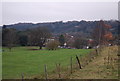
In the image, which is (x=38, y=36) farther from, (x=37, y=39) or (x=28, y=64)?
(x=28, y=64)

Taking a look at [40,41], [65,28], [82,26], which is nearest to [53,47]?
[40,41]

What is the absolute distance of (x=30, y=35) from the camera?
7825 cm

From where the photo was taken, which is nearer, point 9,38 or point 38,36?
point 9,38

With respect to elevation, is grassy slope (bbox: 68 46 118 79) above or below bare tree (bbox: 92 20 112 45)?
below

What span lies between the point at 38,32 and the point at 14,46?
36.9 ft

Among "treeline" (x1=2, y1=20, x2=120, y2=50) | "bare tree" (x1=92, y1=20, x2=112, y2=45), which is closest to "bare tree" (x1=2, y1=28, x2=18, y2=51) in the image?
"treeline" (x1=2, y1=20, x2=120, y2=50)

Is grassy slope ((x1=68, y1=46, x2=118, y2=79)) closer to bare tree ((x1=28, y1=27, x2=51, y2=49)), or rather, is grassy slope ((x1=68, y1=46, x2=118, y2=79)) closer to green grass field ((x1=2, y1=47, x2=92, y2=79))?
green grass field ((x1=2, y1=47, x2=92, y2=79))

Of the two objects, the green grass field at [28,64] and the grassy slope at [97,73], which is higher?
the grassy slope at [97,73]

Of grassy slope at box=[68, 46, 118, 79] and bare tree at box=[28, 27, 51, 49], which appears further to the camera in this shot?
bare tree at box=[28, 27, 51, 49]

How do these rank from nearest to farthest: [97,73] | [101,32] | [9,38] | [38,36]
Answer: [97,73] → [101,32] → [9,38] → [38,36]

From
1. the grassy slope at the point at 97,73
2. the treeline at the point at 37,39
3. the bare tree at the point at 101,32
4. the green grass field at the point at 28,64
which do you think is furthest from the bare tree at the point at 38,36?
the grassy slope at the point at 97,73

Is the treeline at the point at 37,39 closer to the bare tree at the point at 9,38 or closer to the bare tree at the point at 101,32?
the bare tree at the point at 9,38

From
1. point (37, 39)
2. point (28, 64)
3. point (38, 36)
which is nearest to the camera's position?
point (28, 64)

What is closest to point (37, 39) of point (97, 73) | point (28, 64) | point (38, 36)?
point (38, 36)
